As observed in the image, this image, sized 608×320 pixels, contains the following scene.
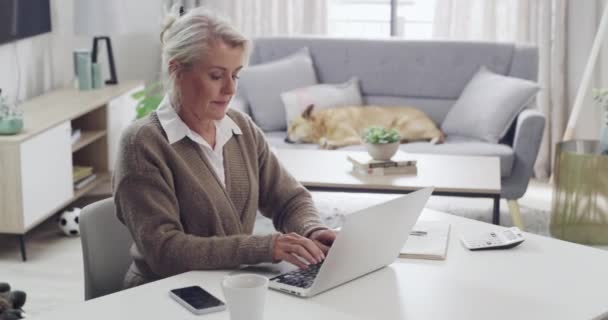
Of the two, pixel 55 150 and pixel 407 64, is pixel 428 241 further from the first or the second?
pixel 407 64

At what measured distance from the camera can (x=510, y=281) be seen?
1929 mm

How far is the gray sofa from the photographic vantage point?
16.4ft

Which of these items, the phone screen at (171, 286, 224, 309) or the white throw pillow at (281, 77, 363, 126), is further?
the white throw pillow at (281, 77, 363, 126)

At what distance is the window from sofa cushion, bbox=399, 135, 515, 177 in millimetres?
1300

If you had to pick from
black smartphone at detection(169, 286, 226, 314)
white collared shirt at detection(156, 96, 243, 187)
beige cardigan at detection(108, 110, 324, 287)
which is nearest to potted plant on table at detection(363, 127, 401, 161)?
beige cardigan at detection(108, 110, 324, 287)

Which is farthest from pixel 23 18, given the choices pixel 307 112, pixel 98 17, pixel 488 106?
pixel 488 106

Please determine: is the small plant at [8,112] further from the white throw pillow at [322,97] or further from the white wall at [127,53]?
the white throw pillow at [322,97]

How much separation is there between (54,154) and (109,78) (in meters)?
1.46

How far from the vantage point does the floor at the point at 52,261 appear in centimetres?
363

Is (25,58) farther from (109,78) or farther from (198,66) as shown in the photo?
(198,66)

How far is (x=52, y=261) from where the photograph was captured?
405cm

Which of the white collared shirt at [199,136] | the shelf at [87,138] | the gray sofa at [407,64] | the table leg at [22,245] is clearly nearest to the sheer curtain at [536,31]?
the gray sofa at [407,64]

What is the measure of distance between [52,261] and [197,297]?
2433 millimetres

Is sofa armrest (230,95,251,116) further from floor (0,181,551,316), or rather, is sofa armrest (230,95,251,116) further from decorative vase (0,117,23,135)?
decorative vase (0,117,23,135)
